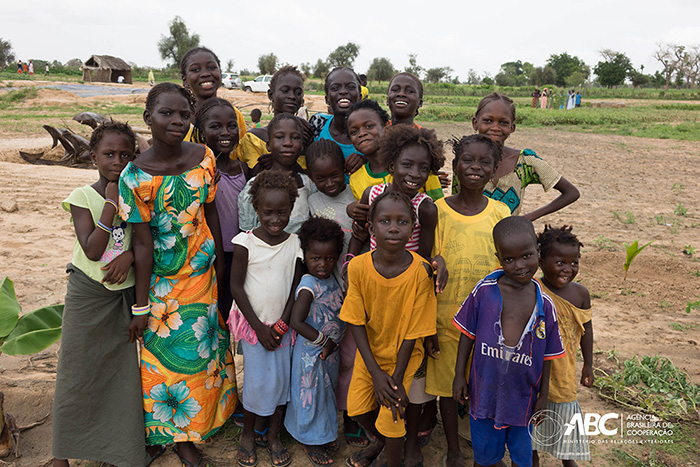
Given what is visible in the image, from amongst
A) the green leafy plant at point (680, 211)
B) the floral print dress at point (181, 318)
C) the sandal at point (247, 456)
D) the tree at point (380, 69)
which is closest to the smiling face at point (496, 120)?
the floral print dress at point (181, 318)

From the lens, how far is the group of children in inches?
88.6

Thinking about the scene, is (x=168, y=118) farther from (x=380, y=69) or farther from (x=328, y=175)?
(x=380, y=69)

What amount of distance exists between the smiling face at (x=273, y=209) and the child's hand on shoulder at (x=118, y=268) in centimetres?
68

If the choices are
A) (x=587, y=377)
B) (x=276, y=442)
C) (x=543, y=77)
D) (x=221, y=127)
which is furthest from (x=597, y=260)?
(x=543, y=77)

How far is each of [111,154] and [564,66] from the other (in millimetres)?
64786

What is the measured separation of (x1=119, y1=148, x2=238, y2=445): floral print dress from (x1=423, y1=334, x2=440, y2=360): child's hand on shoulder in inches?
45.8

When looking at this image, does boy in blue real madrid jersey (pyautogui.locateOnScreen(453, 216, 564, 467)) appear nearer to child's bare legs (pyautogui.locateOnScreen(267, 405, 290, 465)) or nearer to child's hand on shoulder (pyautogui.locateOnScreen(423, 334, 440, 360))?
child's hand on shoulder (pyautogui.locateOnScreen(423, 334, 440, 360))

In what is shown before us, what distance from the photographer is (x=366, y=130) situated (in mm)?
2746

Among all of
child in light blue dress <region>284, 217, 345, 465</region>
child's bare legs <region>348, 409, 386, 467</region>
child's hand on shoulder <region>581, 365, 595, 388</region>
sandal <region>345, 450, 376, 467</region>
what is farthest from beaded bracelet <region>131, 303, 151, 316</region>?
child's hand on shoulder <region>581, 365, 595, 388</region>

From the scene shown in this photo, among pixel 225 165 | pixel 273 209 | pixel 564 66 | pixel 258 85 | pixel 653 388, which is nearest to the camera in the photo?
pixel 273 209

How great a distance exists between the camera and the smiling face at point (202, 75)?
3.21m

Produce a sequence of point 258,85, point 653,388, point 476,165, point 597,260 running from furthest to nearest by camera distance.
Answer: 1. point 258,85
2. point 597,260
3. point 653,388
4. point 476,165

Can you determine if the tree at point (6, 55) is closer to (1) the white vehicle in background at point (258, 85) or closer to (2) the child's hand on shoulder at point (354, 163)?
(1) the white vehicle in background at point (258, 85)

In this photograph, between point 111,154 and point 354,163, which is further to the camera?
point 354,163
